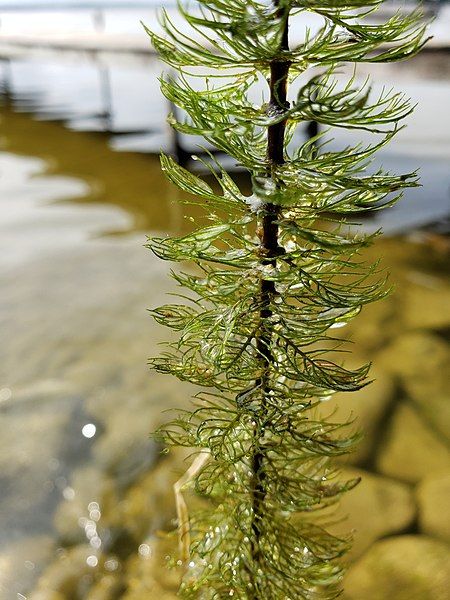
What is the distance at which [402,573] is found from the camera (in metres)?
2.73

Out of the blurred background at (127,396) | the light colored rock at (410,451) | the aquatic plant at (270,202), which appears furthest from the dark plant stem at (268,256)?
the light colored rock at (410,451)

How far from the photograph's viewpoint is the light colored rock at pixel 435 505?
2.98 m

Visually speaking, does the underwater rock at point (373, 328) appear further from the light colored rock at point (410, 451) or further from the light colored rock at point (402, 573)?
the light colored rock at point (402, 573)

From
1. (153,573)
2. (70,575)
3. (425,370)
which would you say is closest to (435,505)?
(425,370)

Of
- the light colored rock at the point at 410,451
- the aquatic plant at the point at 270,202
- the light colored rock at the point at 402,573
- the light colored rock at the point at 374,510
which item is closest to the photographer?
the aquatic plant at the point at 270,202

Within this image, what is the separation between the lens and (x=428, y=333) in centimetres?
466

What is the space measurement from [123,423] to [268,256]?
268 cm

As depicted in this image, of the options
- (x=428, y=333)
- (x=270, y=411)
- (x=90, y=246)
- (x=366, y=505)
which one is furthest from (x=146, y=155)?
(x=270, y=411)

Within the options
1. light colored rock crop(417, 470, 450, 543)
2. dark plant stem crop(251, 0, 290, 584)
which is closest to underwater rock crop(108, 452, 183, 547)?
dark plant stem crop(251, 0, 290, 584)

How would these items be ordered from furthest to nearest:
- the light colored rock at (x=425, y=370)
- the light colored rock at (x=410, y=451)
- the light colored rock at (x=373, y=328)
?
1. the light colored rock at (x=373, y=328)
2. the light colored rock at (x=425, y=370)
3. the light colored rock at (x=410, y=451)

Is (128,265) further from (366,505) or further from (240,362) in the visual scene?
(240,362)

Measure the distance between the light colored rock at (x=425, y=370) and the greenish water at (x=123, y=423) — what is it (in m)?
0.01

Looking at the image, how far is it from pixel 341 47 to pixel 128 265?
501 centimetres

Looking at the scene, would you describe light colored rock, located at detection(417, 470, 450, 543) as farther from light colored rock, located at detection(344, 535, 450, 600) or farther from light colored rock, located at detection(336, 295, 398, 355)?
light colored rock, located at detection(336, 295, 398, 355)
